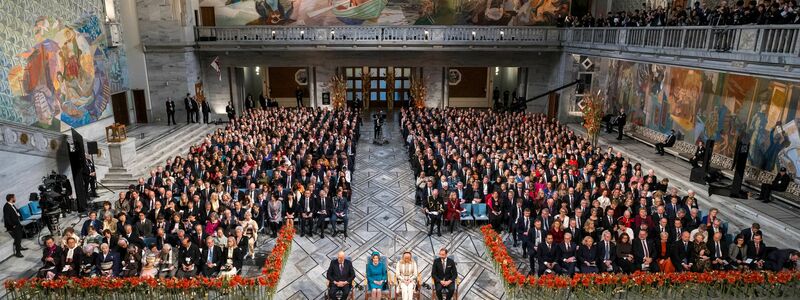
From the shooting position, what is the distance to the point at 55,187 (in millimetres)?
12430

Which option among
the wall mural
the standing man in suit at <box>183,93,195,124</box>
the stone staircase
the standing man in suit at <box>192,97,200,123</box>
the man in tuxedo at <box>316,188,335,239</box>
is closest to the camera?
the man in tuxedo at <box>316,188,335,239</box>

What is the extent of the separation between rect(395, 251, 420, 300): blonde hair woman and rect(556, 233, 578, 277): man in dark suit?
9.40 ft

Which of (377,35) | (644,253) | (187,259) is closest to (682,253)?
(644,253)

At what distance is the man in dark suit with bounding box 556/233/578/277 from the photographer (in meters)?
9.29

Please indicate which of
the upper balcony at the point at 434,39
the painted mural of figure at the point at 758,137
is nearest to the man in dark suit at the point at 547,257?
the painted mural of figure at the point at 758,137

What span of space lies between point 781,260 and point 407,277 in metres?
6.93

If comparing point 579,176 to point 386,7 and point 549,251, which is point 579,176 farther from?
point 386,7

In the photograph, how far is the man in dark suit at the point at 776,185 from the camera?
43.8 feet

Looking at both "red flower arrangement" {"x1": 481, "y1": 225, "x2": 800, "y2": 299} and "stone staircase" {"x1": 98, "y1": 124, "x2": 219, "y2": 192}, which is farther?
"stone staircase" {"x1": 98, "y1": 124, "x2": 219, "y2": 192}

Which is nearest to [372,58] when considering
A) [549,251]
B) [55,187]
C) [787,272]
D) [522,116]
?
[522,116]

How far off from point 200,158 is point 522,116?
1340 centimetres

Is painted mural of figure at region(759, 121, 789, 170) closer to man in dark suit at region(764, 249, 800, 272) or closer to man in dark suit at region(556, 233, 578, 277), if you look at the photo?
man in dark suit at region(764, 249, 800, 272)

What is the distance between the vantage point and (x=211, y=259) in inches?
371

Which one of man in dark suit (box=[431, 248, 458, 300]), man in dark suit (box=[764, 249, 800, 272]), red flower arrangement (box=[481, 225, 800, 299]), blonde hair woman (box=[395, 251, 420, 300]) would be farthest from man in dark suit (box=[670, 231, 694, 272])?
blonde hair woman (box=[395, 251, 420, 300])
